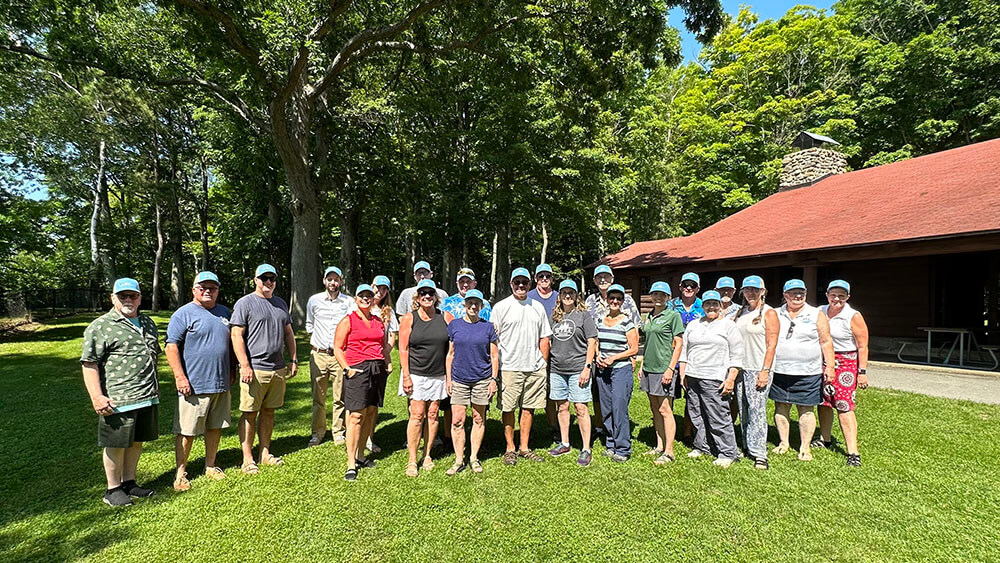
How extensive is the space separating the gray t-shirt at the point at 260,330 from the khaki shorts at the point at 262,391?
0.07 m

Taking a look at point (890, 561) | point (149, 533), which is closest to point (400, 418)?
point (149, 533)

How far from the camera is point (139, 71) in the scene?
10328 mm

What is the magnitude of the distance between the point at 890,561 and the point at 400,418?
5.06 meters

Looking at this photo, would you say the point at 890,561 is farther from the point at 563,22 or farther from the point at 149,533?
the point at 563,22

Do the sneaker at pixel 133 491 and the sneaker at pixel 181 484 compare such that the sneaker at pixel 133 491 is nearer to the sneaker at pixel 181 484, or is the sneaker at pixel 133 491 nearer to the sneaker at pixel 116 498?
the sneaker at pixel 116 498

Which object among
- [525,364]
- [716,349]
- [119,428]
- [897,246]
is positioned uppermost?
[897,246]

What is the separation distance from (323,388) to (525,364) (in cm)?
243

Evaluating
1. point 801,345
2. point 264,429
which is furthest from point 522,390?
Result: point 801,345

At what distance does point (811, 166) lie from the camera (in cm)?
1736

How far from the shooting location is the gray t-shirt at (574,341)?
4.50 meters

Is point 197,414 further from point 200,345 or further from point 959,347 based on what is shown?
point 959,347

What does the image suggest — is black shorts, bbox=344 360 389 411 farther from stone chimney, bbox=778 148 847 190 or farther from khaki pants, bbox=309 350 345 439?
stone chimney, bbox=778 148 847 190

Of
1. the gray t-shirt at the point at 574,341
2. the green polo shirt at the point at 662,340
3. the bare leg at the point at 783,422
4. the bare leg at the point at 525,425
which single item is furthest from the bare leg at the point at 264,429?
the bare leg at the point at 783,422

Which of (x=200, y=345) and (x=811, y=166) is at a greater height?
(x=811, y=166)
